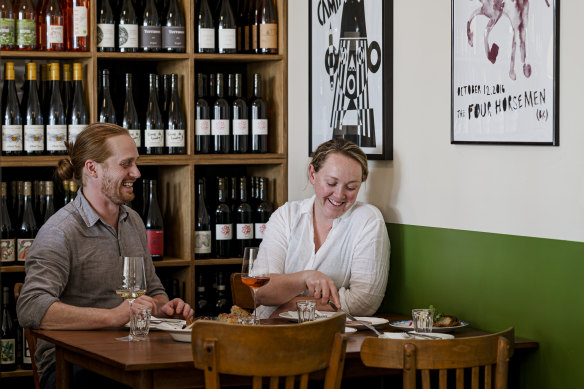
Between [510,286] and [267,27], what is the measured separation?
5.70 feet

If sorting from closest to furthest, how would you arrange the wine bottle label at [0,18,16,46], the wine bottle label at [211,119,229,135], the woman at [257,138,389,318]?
the woman at [257,138,389,318]
the wine bottle label at [0,18,16,46]
the wine bottle label at [211,119,229,135]

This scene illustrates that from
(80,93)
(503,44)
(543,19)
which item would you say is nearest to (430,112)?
(503,44)

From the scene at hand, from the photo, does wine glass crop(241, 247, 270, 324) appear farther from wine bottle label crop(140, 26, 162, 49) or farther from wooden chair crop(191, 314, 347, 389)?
wine bottle label crop(140, 26, 162, 49)

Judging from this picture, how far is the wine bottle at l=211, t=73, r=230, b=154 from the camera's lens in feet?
11.5

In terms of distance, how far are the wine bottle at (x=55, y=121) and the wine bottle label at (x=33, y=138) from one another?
34 mm

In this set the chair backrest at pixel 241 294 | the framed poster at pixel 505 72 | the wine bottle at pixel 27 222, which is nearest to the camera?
Result: the framed poster at pixel 505 72

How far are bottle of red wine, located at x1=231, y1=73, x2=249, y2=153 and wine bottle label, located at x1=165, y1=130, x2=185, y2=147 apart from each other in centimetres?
24

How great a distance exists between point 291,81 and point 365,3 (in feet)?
2.15

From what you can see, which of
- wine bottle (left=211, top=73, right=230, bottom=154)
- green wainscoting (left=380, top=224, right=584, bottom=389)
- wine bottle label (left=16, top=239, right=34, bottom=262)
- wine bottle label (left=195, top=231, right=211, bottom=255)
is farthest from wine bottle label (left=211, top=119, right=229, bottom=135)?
green wainscoting (left=380, top=224, right=584, bottom=389)

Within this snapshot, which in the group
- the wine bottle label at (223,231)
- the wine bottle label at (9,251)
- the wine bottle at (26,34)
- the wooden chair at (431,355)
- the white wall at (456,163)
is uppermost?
the wine bottle at (26,34)

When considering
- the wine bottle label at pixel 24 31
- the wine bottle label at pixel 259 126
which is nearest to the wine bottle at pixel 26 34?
the wine bottle label at pixel 24 31

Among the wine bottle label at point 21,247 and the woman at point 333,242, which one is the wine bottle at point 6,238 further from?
the woman at point 333,242

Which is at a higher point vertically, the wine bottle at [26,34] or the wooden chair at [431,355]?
the wine bottle at [26,34]

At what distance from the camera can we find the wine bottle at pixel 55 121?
327cm
